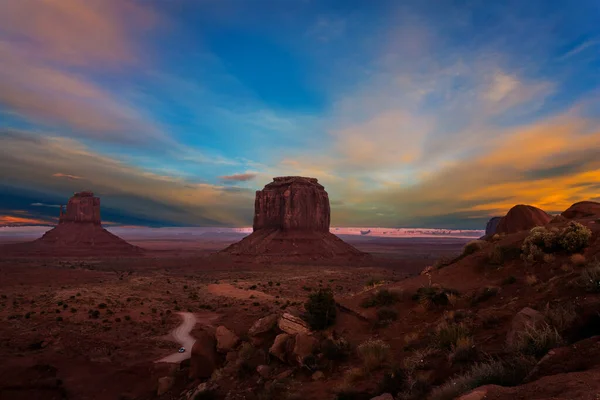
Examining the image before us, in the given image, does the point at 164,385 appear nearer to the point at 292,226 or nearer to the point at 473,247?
the point at 473,247

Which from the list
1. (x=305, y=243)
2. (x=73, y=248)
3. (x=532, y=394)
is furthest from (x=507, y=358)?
(x=73, y=248)

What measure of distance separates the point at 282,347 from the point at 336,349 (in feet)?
8.52

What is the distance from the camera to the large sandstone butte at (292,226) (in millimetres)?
103688

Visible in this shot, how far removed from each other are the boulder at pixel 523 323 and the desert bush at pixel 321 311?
707 centimetres

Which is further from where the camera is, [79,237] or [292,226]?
[79,237]

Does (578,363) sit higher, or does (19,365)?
(578,363)

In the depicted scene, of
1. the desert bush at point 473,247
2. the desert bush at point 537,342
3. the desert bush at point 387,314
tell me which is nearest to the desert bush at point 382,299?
the desert bush at point 387,314

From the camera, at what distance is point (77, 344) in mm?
22688

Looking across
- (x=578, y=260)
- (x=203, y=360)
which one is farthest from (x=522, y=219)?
(x=203, y=360)

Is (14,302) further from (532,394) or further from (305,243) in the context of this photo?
(305,243)

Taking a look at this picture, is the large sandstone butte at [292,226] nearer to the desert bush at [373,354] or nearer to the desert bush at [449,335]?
the desert bush at [373,354]

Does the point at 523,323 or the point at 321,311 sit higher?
the point at 523,323

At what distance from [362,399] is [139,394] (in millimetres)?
12796

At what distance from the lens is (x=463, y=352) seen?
7816mm
